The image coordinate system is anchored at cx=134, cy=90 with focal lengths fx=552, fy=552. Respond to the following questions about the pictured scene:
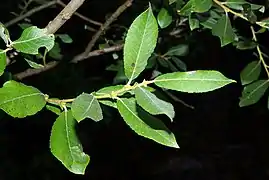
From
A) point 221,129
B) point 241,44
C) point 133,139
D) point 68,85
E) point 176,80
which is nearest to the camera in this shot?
point 176,80

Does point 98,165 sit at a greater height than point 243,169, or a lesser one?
greater

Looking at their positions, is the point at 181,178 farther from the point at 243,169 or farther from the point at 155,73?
the point at 155,73

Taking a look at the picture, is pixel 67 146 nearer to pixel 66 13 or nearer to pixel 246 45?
pixel 66 13

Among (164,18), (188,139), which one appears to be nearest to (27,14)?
(164,18)

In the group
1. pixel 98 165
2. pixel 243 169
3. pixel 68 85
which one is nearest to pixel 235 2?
pixel 68 85

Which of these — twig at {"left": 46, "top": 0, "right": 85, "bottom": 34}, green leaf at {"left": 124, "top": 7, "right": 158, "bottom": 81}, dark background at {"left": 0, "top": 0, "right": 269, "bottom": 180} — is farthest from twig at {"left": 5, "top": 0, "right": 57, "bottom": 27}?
dark background at {"left": 0, "top": 0, "right": 269, "bottom": 180}

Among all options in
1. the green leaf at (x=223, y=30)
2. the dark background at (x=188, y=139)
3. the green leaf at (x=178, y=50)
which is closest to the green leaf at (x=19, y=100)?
the green leaf at (x=223, y=30)
